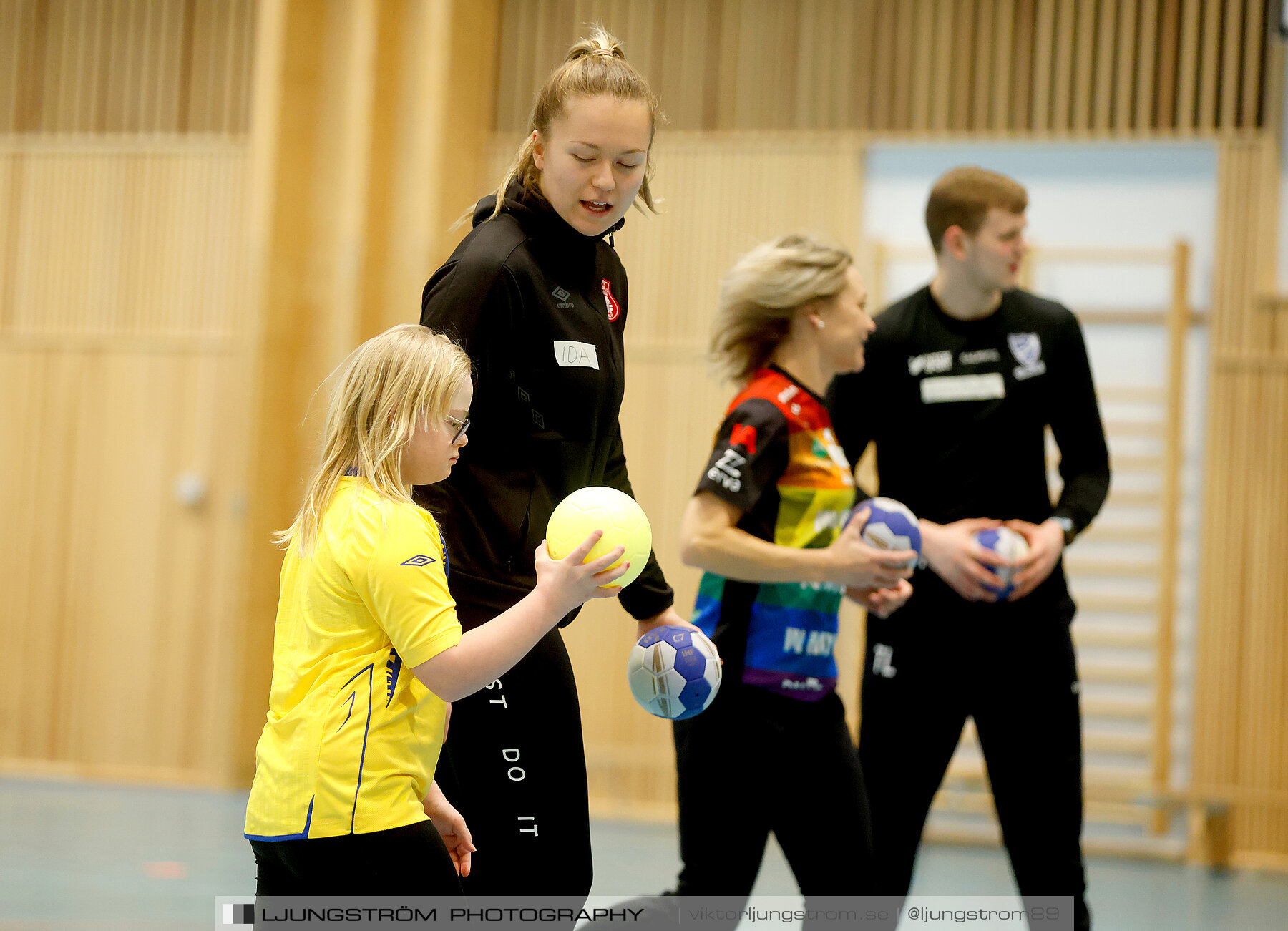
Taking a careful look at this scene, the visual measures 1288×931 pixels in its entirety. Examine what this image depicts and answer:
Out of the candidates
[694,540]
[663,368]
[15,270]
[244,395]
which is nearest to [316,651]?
[694,540]

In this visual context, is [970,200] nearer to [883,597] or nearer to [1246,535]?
[883,597]

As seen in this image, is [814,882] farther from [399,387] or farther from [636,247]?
[636,247]

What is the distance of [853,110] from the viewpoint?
577 cm

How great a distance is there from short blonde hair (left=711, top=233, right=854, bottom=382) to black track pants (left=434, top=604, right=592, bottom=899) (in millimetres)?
943

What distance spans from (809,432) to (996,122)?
3689mm

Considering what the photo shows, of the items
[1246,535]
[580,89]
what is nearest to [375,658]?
[580,89]

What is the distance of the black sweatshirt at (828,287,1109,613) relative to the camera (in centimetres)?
276

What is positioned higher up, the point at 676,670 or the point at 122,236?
the point at 122,236

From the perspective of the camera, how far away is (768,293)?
247 cm

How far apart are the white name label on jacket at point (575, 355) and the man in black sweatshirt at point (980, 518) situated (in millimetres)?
1059

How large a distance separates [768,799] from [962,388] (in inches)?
41.6

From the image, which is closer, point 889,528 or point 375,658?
point 375,658

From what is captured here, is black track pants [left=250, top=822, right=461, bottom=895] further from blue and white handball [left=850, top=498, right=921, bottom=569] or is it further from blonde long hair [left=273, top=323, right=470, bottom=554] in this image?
blue and white handball [left=850, top=498, right=921, bottom=569]

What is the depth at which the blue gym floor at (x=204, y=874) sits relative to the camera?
12.1ft
